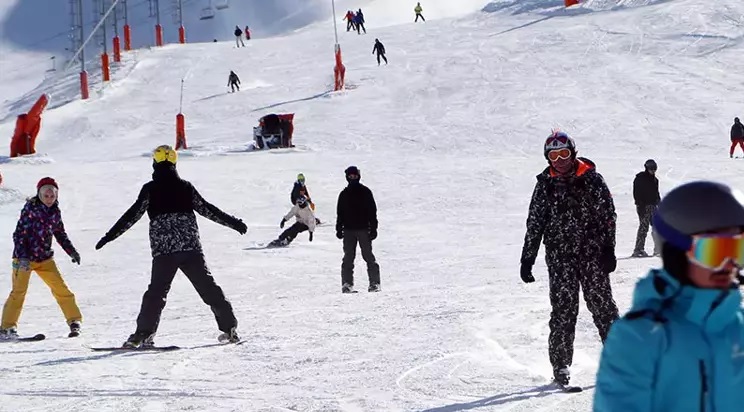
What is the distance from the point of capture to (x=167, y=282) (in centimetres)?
818

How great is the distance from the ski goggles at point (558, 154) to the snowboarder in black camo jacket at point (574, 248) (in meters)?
0.08

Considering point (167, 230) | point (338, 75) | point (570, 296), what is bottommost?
point (570, 296)

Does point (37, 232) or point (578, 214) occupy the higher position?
point (578, 214)

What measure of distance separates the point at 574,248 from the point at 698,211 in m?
3.86

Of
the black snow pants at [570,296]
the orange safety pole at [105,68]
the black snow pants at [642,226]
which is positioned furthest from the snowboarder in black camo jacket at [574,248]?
the orange safety pole at [105,68]

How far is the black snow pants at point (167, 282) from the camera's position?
813 cm

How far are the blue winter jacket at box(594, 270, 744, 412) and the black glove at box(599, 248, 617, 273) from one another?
3.66 m

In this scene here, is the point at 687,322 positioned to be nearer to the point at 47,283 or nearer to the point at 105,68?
the point at 47,283

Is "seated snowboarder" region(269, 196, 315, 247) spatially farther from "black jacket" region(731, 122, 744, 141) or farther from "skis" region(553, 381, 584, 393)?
"black jacket" region(731, 122, 744, 141)

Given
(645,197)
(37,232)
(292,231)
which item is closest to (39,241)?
(37,232)

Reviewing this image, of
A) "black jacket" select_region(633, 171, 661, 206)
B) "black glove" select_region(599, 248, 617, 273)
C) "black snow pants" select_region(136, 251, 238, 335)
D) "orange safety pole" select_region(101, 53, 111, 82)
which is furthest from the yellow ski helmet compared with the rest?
"orange safety pole" select_region(101, 53, 111, 82)

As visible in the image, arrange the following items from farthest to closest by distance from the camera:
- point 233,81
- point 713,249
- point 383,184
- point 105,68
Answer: point 105,68 < point 233,81 < point 383,184 < point 713,249

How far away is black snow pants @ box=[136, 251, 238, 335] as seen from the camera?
26.7ft

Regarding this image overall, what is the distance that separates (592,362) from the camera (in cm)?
718
